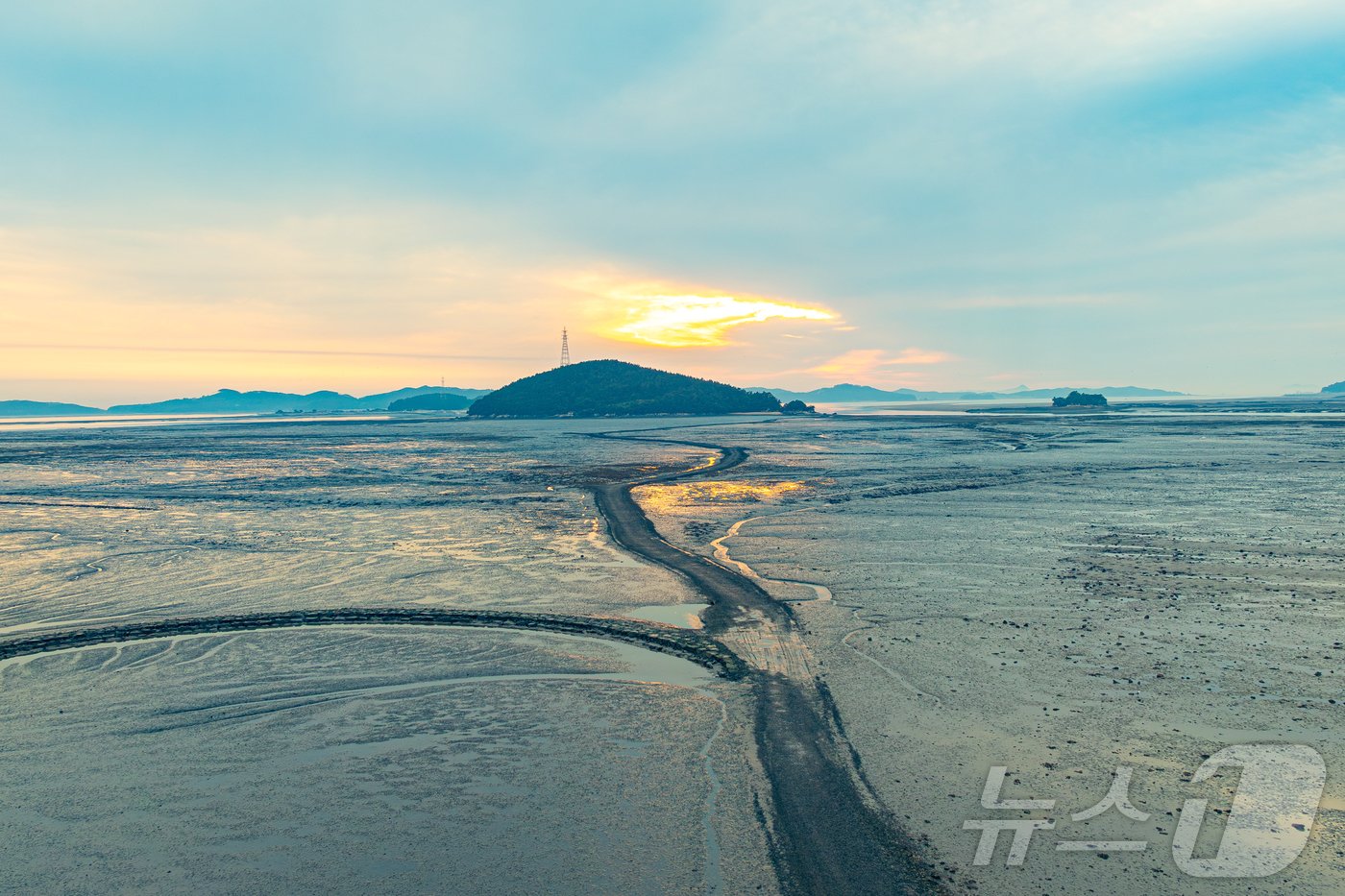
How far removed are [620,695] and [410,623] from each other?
7.34 m

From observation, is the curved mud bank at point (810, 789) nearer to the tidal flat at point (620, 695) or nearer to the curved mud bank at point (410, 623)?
the tidal flat at point (620, 695)

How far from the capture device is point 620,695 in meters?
14.7

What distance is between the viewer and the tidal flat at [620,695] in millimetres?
9719

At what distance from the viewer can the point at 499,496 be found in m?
43.0

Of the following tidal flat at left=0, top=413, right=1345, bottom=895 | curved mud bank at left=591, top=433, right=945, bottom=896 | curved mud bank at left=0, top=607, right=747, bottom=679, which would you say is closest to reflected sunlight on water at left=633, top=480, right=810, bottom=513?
tidal flat at left=0, top=413, right=1345, bottom=895

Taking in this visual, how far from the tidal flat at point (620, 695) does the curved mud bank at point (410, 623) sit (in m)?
0.67

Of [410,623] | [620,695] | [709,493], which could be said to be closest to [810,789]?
[620,695]

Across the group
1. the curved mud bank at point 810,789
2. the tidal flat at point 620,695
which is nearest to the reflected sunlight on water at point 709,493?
the tidal flat at point 620,695

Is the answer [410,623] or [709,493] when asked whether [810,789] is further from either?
[709,493]

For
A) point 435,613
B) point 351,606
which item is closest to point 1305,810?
point 435,613

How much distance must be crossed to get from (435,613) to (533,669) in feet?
17.0

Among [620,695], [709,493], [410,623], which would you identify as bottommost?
[620,695]

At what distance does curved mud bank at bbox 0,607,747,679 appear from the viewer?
56.3 ft

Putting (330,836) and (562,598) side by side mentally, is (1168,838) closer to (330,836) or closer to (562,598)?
(330,836)
